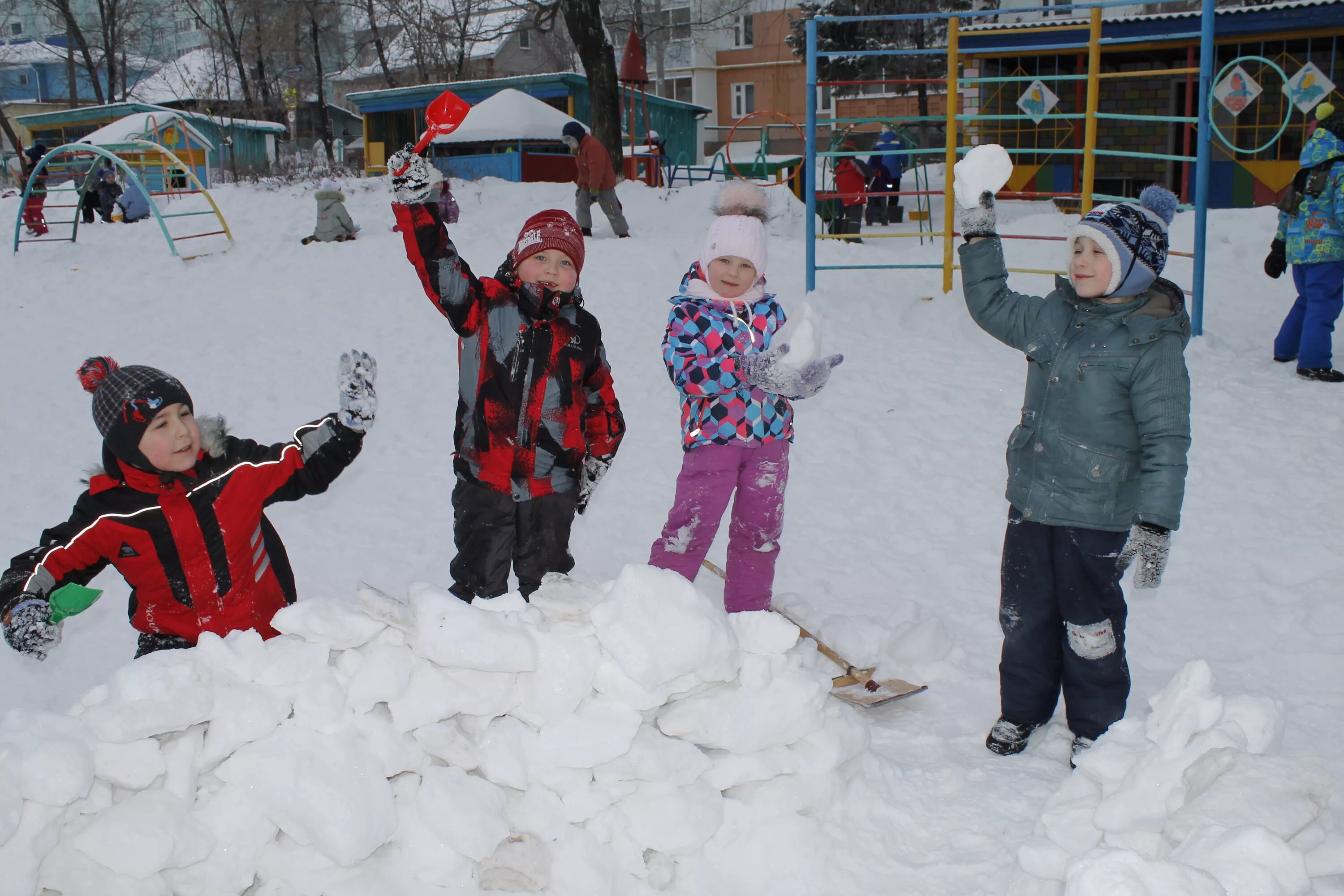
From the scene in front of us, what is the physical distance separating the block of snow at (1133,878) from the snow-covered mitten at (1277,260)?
5.85 metres

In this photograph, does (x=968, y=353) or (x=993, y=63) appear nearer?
(x=968, y=353)

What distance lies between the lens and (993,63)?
55.1 ft

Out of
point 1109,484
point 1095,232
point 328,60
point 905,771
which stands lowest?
point 905,771

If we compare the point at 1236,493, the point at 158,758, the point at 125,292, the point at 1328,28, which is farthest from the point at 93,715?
the point at 1328,28

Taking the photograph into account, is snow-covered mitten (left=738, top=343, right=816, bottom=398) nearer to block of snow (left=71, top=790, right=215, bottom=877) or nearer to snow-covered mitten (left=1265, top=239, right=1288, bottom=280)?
block of snow (left=71, top=790, right=215, bottom=877)

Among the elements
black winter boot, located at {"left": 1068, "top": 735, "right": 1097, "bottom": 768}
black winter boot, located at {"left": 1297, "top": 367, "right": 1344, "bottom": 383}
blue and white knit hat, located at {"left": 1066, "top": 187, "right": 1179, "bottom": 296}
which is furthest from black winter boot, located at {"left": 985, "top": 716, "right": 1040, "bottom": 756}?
black winter boot, located at {"left": 1297, "top": 367, "right": 1344, "bottom": 383}

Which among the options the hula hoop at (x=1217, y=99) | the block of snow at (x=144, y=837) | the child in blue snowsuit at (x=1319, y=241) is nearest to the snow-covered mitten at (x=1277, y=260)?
the child in blue snowsuit at (x=1319, y=241)

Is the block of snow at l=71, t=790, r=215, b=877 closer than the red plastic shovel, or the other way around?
the block of snow at l=71, t=790, r=215, b=877

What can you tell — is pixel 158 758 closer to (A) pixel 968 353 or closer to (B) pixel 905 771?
(B) pixel 905 771

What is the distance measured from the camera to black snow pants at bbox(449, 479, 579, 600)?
3264 mm

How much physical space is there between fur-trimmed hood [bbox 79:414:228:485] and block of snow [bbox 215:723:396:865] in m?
0.77

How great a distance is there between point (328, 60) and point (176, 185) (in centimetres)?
2733

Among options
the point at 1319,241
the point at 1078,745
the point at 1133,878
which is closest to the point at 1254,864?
the point at 1133,878

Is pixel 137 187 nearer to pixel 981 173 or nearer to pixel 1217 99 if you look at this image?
pixel 981 173
